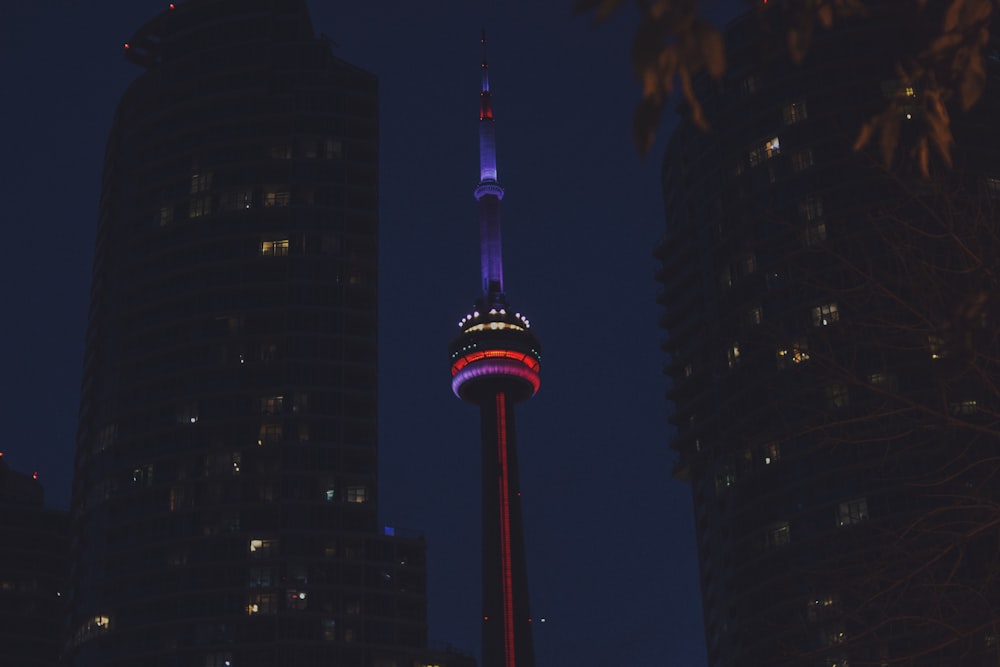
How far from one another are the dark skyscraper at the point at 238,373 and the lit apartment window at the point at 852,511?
52155 millimetres

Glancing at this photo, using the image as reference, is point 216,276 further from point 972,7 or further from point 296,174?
point 972,7

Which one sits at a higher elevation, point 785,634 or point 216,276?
point 216,276

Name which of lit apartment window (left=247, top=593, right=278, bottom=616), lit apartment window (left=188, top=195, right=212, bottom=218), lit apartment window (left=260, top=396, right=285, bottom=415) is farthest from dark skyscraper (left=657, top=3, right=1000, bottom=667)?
lit apartment window (left=188, top=195, right=212, bottom=218)

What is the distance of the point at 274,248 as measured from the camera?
176m

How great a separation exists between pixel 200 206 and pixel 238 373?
26230 mm

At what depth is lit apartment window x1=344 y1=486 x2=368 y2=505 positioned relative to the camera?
163625 mm

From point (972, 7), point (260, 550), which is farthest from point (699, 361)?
point (972, 7)

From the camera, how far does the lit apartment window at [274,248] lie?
175250mm

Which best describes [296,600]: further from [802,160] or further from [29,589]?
[802,160]

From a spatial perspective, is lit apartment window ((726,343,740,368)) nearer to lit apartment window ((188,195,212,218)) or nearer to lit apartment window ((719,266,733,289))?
lit apartment window ((719,266,733,289))

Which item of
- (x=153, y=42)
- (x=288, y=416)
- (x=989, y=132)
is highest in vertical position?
(x=153, y=42)

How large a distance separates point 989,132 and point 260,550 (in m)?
96.8

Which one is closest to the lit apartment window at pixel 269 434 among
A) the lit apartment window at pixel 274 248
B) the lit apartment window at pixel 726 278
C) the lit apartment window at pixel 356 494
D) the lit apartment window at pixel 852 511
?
the lit apartment window at pixel 356 494

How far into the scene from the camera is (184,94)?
189m
